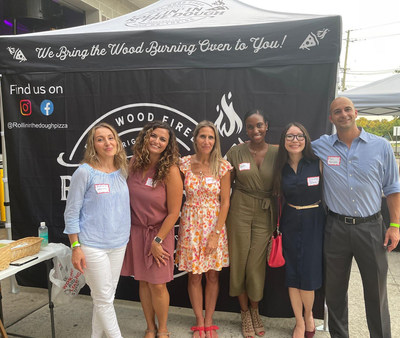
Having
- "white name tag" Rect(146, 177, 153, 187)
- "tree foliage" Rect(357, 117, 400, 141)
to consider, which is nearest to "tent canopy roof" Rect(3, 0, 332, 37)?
"white name tag" Rect(146, 177, 153, 187)

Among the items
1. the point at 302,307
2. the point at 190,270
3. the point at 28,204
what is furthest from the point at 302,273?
the point at 28,204

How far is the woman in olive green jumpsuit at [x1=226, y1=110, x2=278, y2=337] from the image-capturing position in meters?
→ 2.42

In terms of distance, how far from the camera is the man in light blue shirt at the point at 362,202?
217 centimetres

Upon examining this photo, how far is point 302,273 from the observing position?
2.39m

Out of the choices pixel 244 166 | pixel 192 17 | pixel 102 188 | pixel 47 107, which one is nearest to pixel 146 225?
pixel 102 188

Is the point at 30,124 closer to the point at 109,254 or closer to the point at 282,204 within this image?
the point at 109,254

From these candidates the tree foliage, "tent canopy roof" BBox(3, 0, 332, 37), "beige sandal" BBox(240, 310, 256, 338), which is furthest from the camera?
the tree foliage

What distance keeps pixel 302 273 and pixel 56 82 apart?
280 cm

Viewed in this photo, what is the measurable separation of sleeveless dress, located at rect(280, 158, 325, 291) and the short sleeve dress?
0.48 m

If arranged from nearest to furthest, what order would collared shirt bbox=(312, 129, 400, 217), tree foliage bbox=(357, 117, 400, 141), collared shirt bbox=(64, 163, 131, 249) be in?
collared shirt bbox=(64, 163, 131, 249) → collared shirt bbox=(312, 129, 400, 217) → tree foliage bbox=(357, 117, 400, 141)


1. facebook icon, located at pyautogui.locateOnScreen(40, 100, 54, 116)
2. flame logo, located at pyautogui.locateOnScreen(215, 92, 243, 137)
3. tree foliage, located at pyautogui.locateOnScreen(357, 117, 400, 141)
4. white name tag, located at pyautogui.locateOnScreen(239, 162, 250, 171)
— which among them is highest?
tree foliage, located at pyautogui.locateOnScreen(357, 117, 400, 141)

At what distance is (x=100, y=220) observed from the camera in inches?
80.5

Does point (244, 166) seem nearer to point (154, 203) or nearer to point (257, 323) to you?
point (154, 203)

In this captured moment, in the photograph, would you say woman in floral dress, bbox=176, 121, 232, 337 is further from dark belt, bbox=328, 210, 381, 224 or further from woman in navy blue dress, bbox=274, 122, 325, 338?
dark belt, bbox=328, 210, 381, 224
